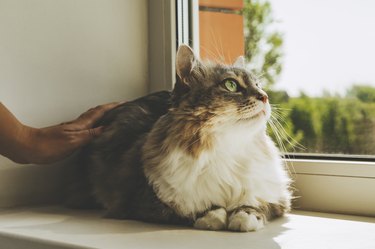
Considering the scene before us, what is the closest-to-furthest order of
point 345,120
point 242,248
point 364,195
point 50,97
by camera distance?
point 242,248 < point 364,195 < point 345,120 < point 50,97

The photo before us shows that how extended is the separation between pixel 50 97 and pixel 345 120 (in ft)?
3.22

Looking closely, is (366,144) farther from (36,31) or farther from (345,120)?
(36,31)

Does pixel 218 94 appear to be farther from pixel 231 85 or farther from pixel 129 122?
pixel 129 122

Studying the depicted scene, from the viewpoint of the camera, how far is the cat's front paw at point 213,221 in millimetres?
1192

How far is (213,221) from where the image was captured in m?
1.19

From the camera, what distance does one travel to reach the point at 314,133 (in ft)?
5.27

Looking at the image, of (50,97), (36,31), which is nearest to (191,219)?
(50,97)

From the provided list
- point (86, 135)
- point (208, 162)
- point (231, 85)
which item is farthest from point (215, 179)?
point (86, 135)

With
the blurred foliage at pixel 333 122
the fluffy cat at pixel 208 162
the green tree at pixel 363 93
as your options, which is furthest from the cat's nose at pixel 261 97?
the green tree at pixel 363 93

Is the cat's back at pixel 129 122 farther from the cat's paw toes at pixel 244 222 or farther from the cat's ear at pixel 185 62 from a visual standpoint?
the cat's paw toes at pixel 244 222

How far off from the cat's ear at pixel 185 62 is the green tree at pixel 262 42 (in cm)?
39

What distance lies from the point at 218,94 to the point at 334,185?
480 mm

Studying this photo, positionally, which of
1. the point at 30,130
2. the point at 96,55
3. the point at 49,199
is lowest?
the point at 49,199

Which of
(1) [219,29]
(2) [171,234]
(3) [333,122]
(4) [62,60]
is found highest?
(1) [219,29]
